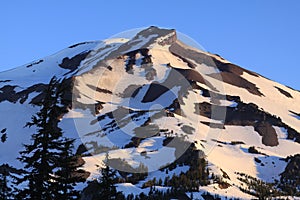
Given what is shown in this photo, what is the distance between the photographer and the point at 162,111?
118938 millimetres

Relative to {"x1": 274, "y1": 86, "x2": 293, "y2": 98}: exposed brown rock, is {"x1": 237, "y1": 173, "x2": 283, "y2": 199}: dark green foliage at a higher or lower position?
lower

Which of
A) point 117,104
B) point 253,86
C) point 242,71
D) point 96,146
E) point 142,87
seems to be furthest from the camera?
point 242,71

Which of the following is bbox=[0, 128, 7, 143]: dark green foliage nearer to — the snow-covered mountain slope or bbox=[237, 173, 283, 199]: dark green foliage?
the snow-covered mountain slope

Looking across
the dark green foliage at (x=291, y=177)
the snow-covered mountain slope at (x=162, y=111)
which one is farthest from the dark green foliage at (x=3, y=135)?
the dark green foliage at (x=291, y=177)

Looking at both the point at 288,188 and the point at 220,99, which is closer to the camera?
the point at 288,188

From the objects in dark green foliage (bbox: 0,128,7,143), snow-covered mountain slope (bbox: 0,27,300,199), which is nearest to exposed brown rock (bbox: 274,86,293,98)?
snow-covered mountain slope (bbox: 0,27,300,199)

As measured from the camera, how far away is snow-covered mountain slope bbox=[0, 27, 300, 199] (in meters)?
93.1

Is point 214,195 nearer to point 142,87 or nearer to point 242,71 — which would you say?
point 142,87

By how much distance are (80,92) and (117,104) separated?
12.4 meters

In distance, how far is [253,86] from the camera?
175500 mm

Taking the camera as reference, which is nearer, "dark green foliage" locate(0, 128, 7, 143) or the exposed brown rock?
"dark green foliage" locate(0, 128, 7, 143)

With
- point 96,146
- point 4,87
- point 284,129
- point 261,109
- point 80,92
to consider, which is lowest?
point 96,146

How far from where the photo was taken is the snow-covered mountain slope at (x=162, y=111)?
93.1 meters

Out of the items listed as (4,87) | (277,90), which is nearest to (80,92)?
(4,87)
